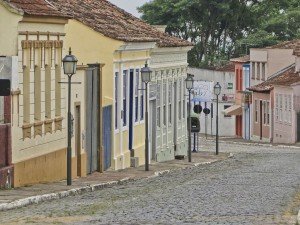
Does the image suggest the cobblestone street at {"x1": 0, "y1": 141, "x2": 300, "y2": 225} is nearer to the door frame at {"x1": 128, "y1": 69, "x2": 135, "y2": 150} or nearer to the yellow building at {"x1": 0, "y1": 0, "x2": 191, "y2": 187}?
the yellow building at {"x1": 0, "y1": 0, "x2": 191, "y2": 187}

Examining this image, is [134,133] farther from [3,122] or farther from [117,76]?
[3,122]

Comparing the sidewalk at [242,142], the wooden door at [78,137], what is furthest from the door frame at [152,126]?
the sidewalk at [242,142]

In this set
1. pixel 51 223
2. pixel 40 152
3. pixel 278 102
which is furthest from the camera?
pixel 278 102

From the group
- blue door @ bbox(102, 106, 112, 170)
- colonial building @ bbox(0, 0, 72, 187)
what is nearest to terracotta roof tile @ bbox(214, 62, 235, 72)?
blue door @ bbox(102, 106, 112, 170)

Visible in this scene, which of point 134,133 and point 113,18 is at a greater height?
point 113,18

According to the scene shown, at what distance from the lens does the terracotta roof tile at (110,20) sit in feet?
123

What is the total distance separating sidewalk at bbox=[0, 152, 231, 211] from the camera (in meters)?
22.1

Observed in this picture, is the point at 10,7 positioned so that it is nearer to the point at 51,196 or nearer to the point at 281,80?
the point at 51,196

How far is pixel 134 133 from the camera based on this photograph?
41625 mm

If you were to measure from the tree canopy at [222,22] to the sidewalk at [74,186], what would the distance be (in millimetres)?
65480

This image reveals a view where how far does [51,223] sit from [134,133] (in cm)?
2384

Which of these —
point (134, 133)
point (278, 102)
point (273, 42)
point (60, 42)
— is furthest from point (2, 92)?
point (273, 42)

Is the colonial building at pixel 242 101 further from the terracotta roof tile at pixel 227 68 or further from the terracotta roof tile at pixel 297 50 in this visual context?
the terracotta roof tile at pixel 297 50

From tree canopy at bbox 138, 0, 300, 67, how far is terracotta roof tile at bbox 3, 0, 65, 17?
77.4 metres
